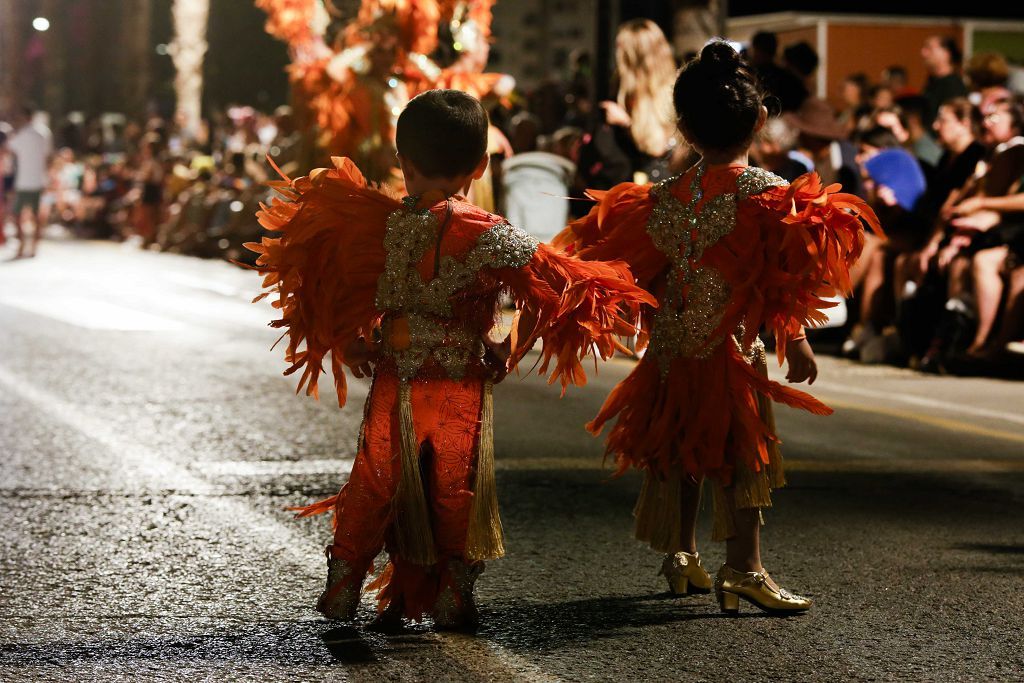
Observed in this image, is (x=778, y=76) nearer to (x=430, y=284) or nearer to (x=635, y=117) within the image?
(x=635, y=117)

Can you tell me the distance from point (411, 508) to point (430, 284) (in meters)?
0.60

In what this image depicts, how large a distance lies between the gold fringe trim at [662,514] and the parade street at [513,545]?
0.17 m

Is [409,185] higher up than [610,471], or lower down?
higher up

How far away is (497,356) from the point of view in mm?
4777

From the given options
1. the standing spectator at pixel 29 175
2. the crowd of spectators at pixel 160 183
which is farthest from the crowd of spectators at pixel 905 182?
the standing spectator at pixel 29 175

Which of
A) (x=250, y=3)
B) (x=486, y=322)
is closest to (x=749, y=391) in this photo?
(x=486, y=322)

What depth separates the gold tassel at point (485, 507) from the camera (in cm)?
472

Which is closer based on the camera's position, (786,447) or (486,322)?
(486,322)

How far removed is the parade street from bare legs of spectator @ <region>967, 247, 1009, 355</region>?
0.52m

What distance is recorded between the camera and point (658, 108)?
1146 centimetres

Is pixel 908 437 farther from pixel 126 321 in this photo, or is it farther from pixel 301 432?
pixel 126 321

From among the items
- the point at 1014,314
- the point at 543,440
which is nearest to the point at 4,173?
the point at 1014,314

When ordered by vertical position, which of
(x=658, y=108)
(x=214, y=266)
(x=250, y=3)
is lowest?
(x=214, y=266)

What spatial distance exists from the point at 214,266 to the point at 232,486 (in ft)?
50.1
